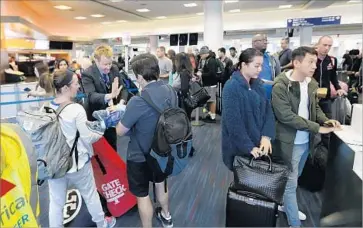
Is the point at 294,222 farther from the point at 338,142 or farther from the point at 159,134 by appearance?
the point at 159,134

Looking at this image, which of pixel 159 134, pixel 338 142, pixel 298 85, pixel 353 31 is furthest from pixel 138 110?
pixel 353 31

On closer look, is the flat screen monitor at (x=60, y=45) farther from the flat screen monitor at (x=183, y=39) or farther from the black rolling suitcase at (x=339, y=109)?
the black rolling suitcase at (x=339, y=109)

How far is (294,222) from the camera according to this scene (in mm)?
2180

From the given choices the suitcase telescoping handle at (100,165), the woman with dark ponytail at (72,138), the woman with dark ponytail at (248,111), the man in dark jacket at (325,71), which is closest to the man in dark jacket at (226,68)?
the man in dark jacket at (325,71)

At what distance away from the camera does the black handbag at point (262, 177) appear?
184cm

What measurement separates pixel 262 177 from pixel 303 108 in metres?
0.61

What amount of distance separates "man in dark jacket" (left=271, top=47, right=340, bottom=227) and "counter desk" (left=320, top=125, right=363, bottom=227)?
145mm

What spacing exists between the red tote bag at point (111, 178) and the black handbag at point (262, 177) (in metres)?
0.98

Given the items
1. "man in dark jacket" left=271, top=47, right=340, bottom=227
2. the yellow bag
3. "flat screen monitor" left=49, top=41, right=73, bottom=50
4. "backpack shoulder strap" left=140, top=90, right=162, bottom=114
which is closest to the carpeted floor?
"man in dark jacket" left=271, top=47, right=340, bottom=227

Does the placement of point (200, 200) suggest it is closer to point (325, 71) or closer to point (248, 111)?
point (248, 111)

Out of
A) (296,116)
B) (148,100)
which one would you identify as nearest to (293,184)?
(296,116)

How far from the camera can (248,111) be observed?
1.93m

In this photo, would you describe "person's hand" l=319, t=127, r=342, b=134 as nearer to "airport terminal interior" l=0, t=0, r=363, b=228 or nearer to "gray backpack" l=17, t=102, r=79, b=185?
"airport terminal interior" l=0, t=0, r=363, b=228

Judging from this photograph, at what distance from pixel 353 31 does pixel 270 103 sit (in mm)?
12336
